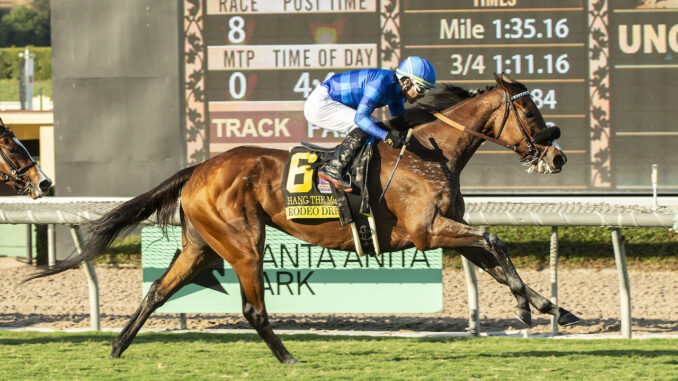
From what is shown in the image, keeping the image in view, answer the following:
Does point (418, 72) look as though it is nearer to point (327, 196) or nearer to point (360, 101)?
point (360, 101)

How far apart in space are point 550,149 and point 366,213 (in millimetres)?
951

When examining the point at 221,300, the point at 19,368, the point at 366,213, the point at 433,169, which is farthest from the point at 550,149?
the point at 19,368

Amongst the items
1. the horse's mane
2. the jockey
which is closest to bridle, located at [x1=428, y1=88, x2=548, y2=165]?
the horse's mane

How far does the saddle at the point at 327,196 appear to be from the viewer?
490 cm

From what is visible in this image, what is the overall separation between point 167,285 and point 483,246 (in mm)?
1711

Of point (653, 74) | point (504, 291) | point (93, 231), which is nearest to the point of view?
point (93, 231)

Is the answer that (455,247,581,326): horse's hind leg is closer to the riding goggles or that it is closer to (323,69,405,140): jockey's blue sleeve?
(323,69,405,140): jockey's blue sleeve

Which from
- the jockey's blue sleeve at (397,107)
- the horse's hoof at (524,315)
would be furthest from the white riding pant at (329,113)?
the horse's hoof at (524,315)

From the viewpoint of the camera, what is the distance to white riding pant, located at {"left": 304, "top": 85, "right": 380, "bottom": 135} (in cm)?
513

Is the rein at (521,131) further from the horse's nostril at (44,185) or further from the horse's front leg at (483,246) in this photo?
the horse's nostril at (44,185)

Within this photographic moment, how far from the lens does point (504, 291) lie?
25.8 ft

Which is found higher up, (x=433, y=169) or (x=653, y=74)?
(x=653, y=74)

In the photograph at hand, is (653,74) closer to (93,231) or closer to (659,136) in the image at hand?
(659,136)

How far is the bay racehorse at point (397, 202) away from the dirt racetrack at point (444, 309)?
4.87 feet
